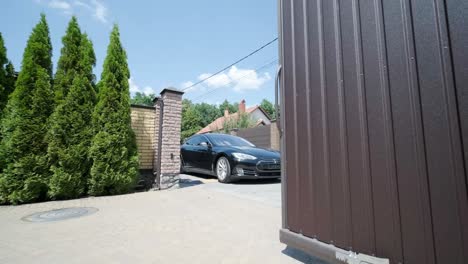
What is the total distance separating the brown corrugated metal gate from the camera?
1023 millimetres

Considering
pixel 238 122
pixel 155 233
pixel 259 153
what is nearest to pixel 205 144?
pixel 259 153

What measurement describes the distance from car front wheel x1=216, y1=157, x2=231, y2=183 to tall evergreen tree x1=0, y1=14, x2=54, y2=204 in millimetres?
3531

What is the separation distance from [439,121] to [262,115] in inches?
1386

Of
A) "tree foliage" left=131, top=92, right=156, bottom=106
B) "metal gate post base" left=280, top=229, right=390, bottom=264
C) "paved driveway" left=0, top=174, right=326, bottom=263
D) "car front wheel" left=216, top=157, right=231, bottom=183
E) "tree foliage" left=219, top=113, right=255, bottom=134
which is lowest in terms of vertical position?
"paved driveway" left=0, top=174, right=326, bottom=263

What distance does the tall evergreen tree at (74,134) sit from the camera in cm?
440

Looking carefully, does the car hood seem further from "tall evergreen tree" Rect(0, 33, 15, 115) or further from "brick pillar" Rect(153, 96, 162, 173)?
"tall evergreen tree" Rect(0, 33, 15, 115)

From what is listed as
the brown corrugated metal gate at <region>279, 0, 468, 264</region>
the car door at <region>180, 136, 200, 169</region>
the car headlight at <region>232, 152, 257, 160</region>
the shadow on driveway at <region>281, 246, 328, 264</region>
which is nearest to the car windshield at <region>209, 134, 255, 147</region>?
the car door at <region>180, 136, 200, 169</region>

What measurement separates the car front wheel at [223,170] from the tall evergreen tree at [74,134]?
9.40 feet

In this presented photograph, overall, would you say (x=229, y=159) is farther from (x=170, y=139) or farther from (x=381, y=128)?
(x=381, y=128)

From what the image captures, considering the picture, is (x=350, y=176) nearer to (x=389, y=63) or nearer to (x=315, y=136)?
(x=315, y=136)

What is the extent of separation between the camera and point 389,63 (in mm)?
1258

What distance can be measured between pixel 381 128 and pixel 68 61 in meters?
5.61

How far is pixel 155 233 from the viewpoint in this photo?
2639 millimetres

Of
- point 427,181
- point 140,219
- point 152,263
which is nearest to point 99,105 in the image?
point 140,219
